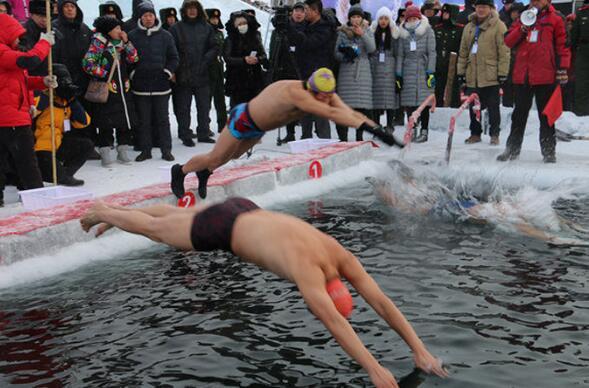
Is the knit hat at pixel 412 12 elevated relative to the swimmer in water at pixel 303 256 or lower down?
elevated

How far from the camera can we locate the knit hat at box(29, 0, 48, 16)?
8812mm

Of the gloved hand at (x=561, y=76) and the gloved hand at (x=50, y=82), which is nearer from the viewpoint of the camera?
the gloved hand at (x=50, y=82)

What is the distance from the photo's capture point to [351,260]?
4.14m

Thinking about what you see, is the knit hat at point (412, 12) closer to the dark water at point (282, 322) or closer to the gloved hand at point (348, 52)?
Result: the gloved hand at point (348, 52)

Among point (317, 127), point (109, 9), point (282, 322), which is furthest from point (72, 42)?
point (282, 322)

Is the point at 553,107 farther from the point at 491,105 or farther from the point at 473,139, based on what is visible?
the point at 473,139

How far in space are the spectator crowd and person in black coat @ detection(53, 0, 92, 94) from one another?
14 mm

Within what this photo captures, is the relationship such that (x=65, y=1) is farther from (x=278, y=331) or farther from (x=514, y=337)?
(x=514, y=337)

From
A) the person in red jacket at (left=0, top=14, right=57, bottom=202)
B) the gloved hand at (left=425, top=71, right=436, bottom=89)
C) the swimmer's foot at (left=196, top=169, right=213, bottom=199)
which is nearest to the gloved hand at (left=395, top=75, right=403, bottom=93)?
the gloved hand at (left=425, top=71, right=436, bottom=89)

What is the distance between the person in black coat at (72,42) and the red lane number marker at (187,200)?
9.90ft

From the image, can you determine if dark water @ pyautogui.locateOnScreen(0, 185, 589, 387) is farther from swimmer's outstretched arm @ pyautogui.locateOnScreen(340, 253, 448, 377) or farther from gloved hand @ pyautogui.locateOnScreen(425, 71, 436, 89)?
gloved hand @ pyautogui.locateOnScreen(425, 71, 436, 89)

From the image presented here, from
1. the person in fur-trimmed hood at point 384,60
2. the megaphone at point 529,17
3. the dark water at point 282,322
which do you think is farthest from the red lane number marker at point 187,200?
the person in fur-trimmed hood at point 384,60

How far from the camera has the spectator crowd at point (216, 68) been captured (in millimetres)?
8633

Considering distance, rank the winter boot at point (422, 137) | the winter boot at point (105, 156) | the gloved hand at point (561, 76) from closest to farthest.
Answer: the winter boot at point (105, 156) → the gloved hand at point (561, 76) → the winter boot at point (422, 137)
